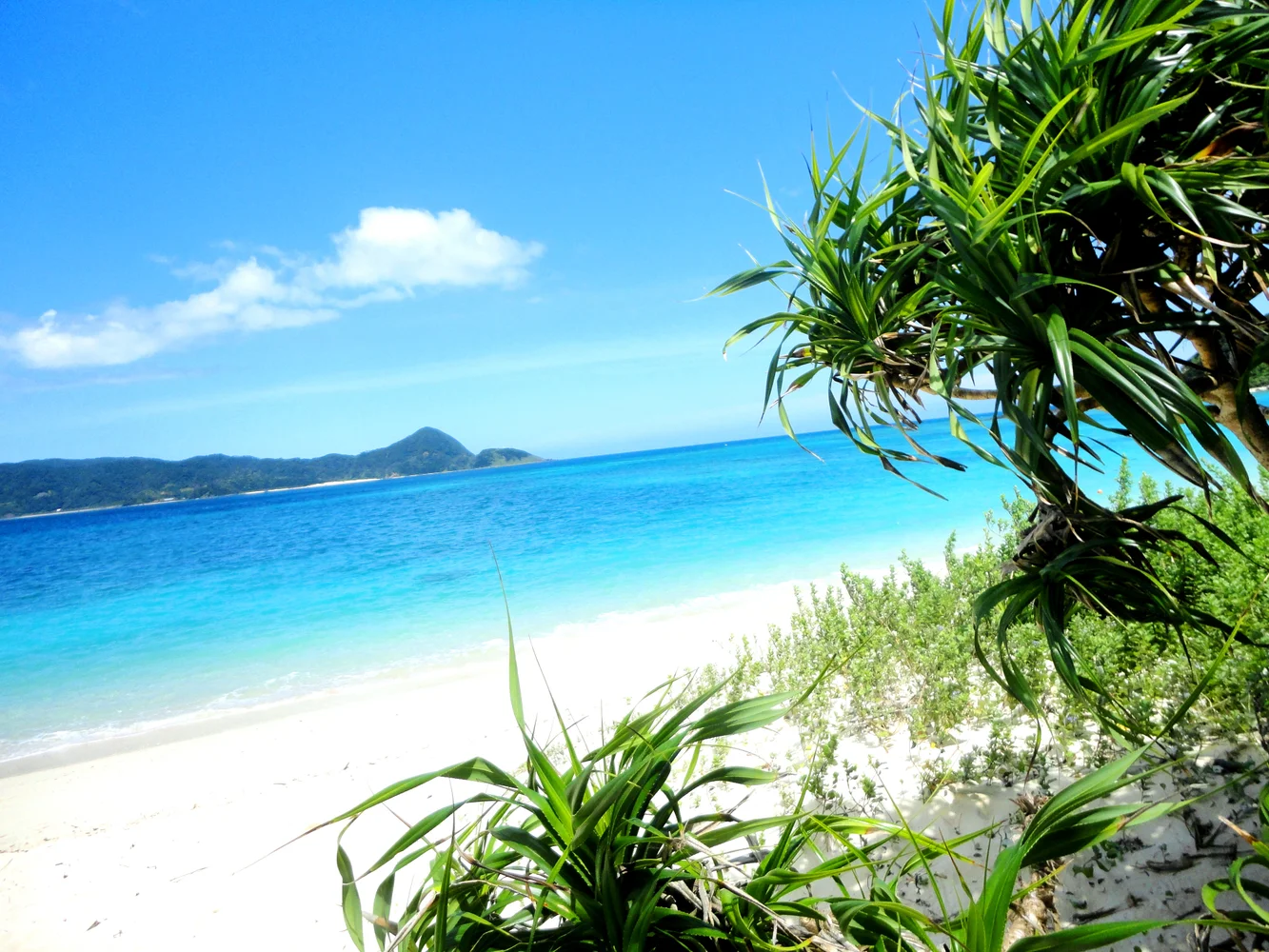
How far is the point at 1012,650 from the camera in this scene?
414 cm

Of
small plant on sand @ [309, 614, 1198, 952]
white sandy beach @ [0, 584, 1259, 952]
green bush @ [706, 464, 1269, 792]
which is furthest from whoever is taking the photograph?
white sandy beach @ [0, 584, 1259, 952]

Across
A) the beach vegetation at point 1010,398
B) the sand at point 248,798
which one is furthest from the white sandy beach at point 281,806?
the beach vegetation at point 1010,398

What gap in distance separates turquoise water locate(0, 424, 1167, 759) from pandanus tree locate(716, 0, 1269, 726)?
801cm

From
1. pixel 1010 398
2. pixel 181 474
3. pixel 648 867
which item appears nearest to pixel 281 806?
pixel 648 867

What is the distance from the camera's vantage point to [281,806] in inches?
188

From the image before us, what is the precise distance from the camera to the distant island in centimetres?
7162

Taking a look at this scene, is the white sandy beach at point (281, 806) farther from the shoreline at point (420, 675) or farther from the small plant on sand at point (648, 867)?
the small plant on sand at point (648, 867)

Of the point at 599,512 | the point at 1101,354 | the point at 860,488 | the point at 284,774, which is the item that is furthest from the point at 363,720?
the point at 860,488

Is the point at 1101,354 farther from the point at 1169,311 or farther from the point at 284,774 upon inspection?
the point at 284,774

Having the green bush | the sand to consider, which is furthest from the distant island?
the green bush

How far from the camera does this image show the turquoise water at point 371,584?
8859mm

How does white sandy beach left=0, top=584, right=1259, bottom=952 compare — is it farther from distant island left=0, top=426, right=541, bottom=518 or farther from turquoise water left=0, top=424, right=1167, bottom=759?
distant island left=0, top=426, right=541, bottom=518

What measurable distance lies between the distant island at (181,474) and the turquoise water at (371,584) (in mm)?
52260

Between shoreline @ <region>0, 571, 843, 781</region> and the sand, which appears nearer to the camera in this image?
the sand
